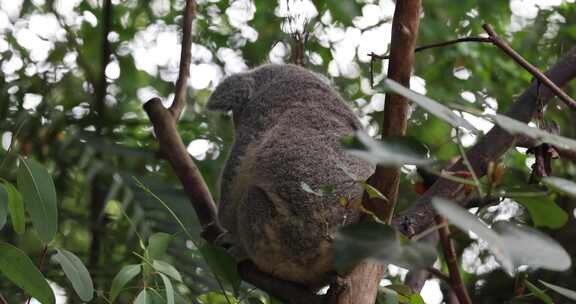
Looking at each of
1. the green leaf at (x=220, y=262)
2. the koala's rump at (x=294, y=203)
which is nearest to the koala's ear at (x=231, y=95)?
the koala's rump at (x=294, y=203)

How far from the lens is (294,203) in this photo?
102 inches

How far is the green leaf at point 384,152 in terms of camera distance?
88 cm

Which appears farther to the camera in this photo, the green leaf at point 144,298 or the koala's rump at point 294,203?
the koala's rump at point 294,203

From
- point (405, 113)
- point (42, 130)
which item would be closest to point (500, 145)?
point (405, 113)

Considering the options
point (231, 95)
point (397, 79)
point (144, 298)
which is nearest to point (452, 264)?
point (397, 79)

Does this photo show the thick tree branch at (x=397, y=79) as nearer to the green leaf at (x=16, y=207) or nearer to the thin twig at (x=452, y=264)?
the thin twig at (x=452, y=264)

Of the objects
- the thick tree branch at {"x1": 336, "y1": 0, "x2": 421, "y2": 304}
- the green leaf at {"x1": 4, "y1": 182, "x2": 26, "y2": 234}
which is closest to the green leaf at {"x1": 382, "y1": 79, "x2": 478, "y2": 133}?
the thick tree branch at {"x1": 336, "y1": 0, "x2": 421, "y2": 304}

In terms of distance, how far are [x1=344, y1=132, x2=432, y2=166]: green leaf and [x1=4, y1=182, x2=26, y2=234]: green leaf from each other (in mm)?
1246

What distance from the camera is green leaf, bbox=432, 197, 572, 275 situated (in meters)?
0.82

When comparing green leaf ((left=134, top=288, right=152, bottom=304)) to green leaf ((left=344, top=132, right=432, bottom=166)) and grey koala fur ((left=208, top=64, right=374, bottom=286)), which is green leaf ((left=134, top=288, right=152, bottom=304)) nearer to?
grey koala fur ((left=208, top=64, right=374, bottom=286))

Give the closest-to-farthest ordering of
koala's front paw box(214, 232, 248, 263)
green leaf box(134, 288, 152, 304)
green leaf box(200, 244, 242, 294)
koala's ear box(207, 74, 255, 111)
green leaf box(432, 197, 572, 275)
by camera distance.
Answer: green leaf box(432, 197, 572, 275) < green leaf box(134, 288, 152, 304) < green leaf box(200, 244, 242, 294) < koala's front paw box(214, 232, 248, 263) < koala's ear box(207, 74, 255, 111)

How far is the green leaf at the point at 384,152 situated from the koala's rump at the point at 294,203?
1412mm

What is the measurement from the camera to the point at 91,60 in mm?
5195

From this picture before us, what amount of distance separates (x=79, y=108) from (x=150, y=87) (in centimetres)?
119
